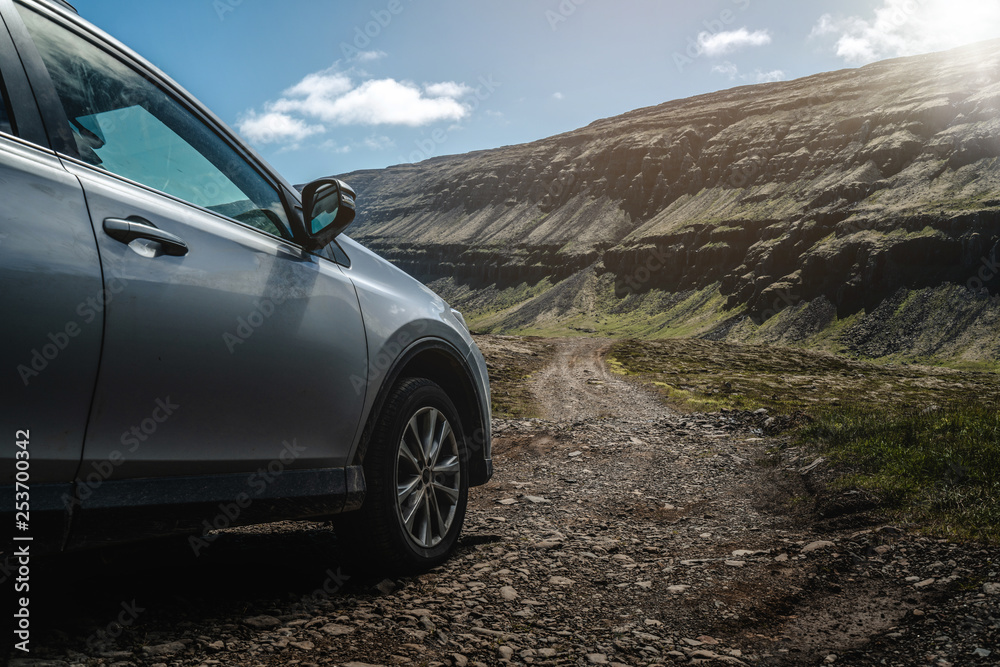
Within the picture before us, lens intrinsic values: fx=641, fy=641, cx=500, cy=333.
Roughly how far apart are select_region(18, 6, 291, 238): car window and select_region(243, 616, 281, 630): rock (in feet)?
5.39

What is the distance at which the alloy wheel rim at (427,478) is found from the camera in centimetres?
327

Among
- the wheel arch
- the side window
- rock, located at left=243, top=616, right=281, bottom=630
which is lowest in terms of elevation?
rock, located at left=243, top=616, right=281, bottom=630

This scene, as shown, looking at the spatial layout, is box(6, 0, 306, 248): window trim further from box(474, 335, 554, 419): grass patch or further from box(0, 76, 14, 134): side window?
box(474, 335, 554, 419): grass patch

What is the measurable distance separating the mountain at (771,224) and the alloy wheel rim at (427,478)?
85.8 m

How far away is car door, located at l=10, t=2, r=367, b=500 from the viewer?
2.06 m

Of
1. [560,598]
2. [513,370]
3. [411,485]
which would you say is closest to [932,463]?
[560,598]

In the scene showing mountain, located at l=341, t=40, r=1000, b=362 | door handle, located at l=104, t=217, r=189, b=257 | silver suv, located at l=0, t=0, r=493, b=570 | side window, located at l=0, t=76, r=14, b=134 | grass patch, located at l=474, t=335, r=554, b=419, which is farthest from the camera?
mountain, located at l=341, t=40, r=1000, b=362

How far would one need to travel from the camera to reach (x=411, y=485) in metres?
3.27

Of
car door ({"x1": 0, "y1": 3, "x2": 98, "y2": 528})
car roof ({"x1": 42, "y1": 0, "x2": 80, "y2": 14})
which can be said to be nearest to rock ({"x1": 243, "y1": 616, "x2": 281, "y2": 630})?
car door ({"x1": 0, "y1": 3, "x2": 98, "y2": 528})

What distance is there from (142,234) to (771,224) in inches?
4835

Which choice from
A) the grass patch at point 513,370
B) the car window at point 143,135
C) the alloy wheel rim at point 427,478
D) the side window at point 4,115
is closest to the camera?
the side window at point 4,115

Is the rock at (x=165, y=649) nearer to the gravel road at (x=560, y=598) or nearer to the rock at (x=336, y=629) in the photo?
the gravel road at (x=560, y=598)

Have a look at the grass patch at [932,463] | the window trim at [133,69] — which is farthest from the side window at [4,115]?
the grass patch at [932,463]

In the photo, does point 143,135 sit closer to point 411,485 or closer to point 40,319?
point 40,319
